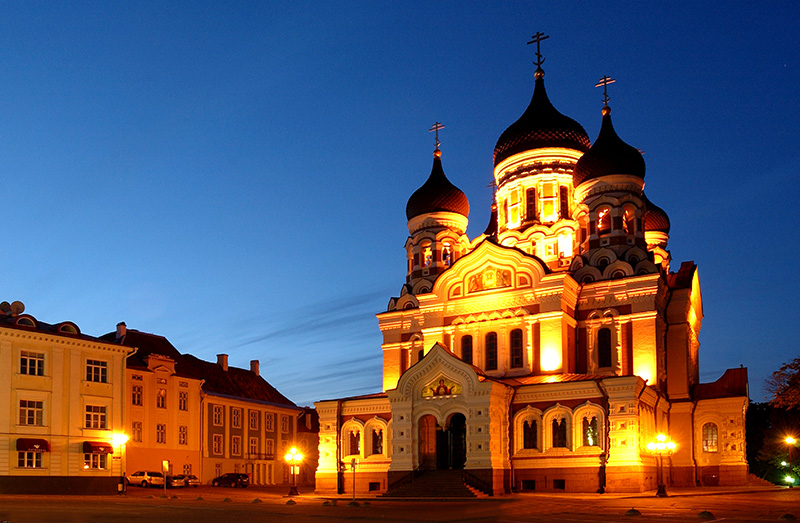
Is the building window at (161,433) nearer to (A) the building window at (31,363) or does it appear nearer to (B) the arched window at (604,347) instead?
(A) the building window at (31,363)

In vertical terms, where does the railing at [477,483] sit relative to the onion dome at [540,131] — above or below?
below

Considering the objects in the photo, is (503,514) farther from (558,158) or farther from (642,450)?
(558,158)

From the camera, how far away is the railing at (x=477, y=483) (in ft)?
119

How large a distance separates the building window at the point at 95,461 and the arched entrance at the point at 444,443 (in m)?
14.8

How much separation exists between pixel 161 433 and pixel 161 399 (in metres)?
1.90

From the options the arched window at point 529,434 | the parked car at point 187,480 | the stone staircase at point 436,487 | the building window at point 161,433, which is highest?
the arched window at point 529,434

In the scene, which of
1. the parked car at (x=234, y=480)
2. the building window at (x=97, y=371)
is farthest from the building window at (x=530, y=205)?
the building window at (x=97, y=371)

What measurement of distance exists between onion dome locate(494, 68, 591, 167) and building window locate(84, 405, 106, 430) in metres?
25.8

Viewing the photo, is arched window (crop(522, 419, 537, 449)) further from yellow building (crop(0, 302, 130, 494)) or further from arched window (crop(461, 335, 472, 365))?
yellow building (crop(0, 302, 130, 494))

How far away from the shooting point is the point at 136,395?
48250mm

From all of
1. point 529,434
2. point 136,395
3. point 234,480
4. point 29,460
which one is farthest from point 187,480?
point 529,434

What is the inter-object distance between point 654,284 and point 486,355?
28.9 ft

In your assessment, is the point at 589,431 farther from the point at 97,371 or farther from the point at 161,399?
the point at 161,399

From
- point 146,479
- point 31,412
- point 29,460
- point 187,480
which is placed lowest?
point 187,480
